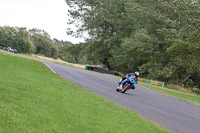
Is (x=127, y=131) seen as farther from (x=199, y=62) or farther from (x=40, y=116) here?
(x=199, y=62)

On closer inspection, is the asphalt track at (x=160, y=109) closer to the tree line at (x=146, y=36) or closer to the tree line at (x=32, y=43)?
the tree line at (x=146, y=36)

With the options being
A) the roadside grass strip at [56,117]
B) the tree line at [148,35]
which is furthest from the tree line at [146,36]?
the roadside grass strip at [56,117]

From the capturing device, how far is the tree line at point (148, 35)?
33.0 meters

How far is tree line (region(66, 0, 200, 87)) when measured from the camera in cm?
3300

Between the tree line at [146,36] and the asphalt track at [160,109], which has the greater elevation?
the tree line at [146,36]

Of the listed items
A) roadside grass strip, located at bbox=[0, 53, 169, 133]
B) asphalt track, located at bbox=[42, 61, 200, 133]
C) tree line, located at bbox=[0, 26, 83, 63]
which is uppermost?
tree line, located at bbox=[0, 26, 83, 63]

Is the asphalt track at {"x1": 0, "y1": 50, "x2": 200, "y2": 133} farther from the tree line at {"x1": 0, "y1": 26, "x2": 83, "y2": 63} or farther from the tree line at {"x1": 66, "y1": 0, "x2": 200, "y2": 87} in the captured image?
the tree line at {"x1": 0, "y1": 26, "x2": 83, "y2": 63}

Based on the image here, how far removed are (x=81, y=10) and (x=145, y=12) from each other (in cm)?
1966

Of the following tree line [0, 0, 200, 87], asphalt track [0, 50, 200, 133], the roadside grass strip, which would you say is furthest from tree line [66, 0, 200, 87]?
the roadside grass strip

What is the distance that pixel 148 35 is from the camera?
4275 cm

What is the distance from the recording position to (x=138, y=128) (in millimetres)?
8422

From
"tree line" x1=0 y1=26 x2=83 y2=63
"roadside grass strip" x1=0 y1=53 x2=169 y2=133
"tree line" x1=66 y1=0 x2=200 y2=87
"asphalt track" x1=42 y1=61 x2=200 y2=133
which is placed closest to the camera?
"roadside grass strip" x1=0 y1=53 x2=169 y2=133

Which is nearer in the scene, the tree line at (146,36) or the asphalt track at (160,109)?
Answer: the asphalt track at (160,109)

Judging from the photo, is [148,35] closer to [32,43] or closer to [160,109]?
[160,109]
